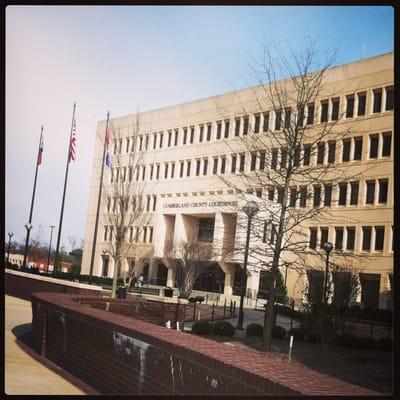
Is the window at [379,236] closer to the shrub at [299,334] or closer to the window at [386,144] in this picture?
the window at [386,144]

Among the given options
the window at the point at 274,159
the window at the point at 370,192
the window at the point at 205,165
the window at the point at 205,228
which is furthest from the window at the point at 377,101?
the window at the point at 274,159

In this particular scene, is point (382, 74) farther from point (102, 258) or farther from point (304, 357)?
point (102, 258)

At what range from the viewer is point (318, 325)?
15.3m

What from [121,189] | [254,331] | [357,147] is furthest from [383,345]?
[357,147]

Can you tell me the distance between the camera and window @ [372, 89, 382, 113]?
119 ft

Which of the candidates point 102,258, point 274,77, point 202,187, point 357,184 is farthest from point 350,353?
point 102,258

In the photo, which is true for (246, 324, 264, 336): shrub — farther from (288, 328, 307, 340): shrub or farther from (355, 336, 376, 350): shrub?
(355, 336, 376, 350): shrub

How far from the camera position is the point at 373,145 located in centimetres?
3662

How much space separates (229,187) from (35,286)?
15390 millimetres

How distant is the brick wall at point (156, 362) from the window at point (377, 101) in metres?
31.3

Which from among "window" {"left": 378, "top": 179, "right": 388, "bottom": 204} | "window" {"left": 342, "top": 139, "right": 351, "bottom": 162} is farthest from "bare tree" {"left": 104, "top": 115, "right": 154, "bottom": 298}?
"window" {"left": 378, "top": 179, "right": 388, "bottom": 204}

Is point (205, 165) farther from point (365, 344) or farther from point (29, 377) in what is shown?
point (29, 377)

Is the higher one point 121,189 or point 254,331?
point 121,189

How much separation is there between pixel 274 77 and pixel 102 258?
157 feet
